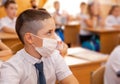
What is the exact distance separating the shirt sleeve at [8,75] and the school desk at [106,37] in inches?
165

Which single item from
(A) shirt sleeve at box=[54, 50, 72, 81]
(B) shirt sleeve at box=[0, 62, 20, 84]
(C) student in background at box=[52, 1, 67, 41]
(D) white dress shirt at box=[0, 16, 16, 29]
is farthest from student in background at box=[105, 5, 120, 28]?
(B) shirt sleeve at box=[0, 62, 20, 84]

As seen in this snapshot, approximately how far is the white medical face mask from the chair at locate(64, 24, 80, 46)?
4.50m

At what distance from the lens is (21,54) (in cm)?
129

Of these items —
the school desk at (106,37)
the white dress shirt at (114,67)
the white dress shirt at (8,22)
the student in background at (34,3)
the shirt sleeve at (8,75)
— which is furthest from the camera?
the school desk at (106,37)

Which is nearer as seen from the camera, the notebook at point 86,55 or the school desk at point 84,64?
the school desk at point 84,64

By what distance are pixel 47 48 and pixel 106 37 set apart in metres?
4.25

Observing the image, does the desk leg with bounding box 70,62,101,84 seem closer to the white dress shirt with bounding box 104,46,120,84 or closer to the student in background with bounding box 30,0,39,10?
the white dress shirt with bounding box 104,46,120,84

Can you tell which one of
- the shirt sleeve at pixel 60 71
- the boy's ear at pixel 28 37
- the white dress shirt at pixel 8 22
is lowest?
the white dress shirt at pixel 8 22

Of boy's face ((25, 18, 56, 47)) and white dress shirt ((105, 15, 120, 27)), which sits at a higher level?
boy's face ((25, 18, 56, 47))

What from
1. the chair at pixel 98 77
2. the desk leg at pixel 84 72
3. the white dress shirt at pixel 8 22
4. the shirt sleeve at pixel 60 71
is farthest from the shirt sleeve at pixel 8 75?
the white dress shirt at pixel 8 22

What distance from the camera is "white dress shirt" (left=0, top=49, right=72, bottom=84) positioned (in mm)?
1201

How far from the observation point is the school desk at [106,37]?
212 inches

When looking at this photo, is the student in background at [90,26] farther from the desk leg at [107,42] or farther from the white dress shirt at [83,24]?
the desk leg at [107,42]

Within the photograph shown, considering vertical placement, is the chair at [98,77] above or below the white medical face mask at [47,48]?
below
